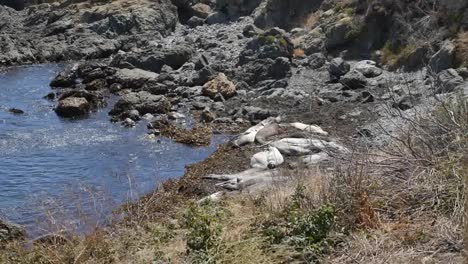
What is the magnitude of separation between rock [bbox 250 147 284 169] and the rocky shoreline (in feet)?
0.12

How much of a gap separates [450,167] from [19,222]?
830 centimetres

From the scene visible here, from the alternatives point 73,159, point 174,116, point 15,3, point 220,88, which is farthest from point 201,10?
point 73,159

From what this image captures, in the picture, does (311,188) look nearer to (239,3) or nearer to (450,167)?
(450,167)

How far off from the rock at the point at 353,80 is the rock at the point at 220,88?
4288mm

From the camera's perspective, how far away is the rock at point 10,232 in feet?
33.3

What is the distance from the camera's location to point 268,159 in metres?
15.9

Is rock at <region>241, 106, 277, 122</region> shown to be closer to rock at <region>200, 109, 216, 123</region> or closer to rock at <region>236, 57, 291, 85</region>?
rock at <region>200, 109, 216, 123</region>

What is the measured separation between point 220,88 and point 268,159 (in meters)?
10.1

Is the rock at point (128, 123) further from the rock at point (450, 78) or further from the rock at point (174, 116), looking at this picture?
the rock at point (450, 78)

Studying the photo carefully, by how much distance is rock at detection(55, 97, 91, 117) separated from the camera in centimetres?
2403

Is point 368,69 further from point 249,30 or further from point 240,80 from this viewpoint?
point 249,30

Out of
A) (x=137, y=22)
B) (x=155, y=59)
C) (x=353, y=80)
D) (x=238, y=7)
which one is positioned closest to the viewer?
(x=353, y=80)

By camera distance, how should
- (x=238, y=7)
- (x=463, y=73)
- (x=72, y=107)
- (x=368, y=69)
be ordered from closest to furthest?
1. (x=463, y=73)
2. (x=72, y=107)
3. (x=368, y=69)
4. (x=238, y=7)

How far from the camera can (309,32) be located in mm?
31594
